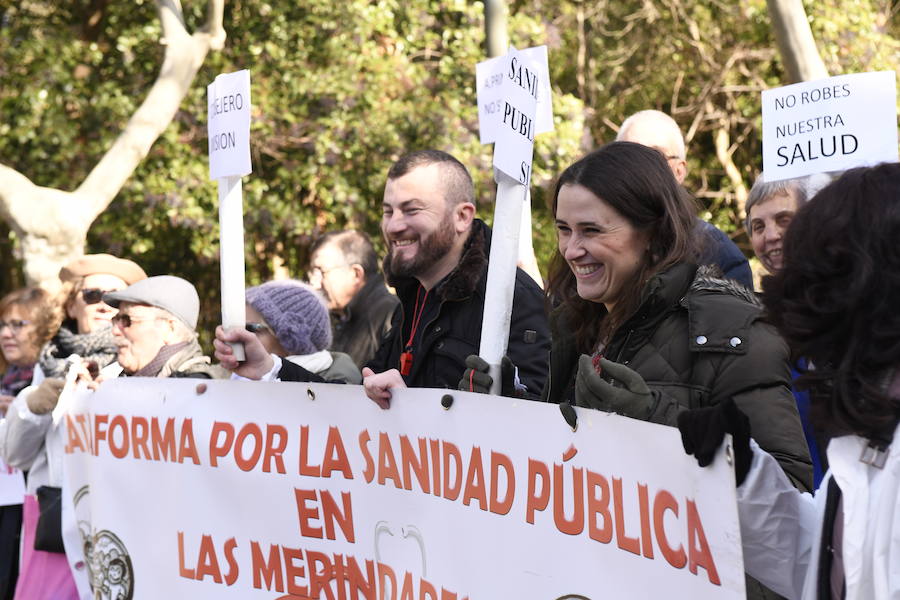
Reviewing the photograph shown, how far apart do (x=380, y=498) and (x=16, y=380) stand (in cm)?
305

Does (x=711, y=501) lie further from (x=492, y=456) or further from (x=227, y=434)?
(x=227, y=434)

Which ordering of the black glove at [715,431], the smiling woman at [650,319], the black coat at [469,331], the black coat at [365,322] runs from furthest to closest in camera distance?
the black coat at [365,322]
the black coat at [469,331]
the smiling woman at [650,319]
the black glove at [715,431]

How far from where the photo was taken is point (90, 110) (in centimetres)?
1113

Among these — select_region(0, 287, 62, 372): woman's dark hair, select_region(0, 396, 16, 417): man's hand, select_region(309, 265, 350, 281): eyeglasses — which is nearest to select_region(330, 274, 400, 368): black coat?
select_region(309, 265, 350, 281): eyeglasses

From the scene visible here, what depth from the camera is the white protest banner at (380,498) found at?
2.18 meters

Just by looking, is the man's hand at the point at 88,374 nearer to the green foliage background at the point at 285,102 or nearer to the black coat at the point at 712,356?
the black coat at the point at 712,356

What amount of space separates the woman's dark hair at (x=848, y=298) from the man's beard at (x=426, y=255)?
187cm

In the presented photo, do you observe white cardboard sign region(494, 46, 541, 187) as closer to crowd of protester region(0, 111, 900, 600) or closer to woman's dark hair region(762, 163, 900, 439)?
crowd of protester region(0, 111, 900, 600)

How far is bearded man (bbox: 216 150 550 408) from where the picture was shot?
3502 mm

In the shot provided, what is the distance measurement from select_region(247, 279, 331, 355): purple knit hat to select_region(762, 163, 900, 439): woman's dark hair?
2.80m

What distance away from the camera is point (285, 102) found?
35.2 feet

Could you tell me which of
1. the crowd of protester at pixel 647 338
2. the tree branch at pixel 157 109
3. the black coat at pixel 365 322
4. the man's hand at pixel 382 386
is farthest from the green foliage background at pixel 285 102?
the man's hand at pixel 382 386

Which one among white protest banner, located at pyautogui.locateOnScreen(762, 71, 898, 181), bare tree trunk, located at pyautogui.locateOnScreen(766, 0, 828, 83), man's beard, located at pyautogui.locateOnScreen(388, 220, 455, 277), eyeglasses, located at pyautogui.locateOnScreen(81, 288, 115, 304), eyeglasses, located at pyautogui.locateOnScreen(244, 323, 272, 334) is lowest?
eyeglasses, located at pyautogui.locateOnScreen(244, 323, 272, 334)

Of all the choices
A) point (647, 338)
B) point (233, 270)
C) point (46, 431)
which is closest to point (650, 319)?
point (647, 338)
